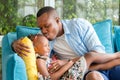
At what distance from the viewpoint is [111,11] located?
334 centimetres

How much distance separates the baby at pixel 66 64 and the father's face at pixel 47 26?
0.24 feet

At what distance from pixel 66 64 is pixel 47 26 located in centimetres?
32

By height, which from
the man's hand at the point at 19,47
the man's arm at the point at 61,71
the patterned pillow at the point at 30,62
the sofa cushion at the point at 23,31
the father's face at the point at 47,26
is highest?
the father's face at the point at 47,26

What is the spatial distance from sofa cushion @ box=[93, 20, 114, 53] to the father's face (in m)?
0.50

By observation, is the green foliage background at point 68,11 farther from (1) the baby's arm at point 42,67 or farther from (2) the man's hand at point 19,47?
(1) the baby's arm at point 42,67

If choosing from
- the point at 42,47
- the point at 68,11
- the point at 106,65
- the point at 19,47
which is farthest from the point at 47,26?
the point at 68,11

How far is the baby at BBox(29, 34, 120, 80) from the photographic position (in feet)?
6.11

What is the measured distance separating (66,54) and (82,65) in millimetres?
269

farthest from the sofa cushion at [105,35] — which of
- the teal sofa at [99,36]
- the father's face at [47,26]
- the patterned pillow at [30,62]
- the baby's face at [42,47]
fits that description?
the patterned pillow at [30,62]

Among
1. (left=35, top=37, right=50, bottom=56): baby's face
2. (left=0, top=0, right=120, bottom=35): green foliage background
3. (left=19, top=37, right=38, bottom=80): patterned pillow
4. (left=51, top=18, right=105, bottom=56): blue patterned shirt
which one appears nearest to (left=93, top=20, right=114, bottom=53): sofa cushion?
(left=51, top=18, right=105, bottom=56): blue patterned shirt

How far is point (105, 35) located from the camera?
2377 millimetres

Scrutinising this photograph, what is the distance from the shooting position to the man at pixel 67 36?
2.03m

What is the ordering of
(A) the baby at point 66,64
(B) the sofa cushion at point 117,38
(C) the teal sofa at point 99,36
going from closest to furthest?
(A) the baby at point 66,64
(C) the teal sofa at point 99,36
(B) the sofa cushion at point 117,38

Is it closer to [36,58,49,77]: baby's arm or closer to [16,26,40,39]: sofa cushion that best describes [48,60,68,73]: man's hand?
[36,58,49,77]: baby's arm
